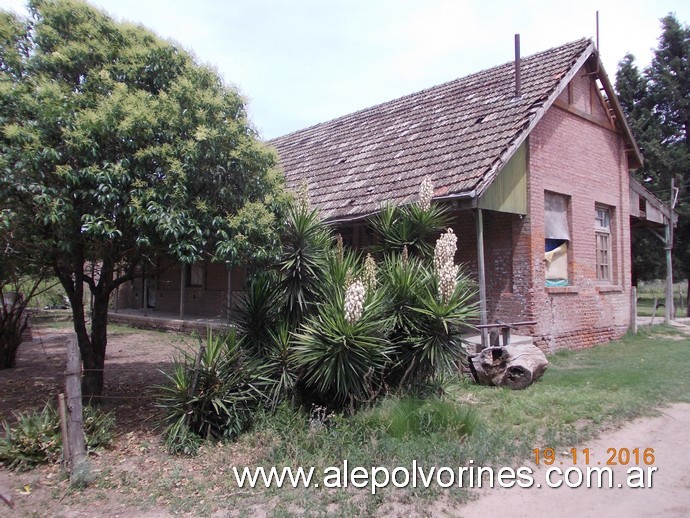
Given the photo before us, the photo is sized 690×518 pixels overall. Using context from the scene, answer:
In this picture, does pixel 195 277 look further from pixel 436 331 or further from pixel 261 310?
pixel 436 331

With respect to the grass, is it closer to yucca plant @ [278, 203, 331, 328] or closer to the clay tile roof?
yucca plant @ [278, 203, 331, 328]

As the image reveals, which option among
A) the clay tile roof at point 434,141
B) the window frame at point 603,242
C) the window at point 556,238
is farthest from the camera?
the window frame at point 603,242

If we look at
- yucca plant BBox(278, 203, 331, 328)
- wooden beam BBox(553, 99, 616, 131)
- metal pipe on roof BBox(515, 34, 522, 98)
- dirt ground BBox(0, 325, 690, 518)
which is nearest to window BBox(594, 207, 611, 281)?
wooden beam BBox(553, 99, 616, 131)

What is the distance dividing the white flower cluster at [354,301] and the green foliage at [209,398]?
4.79ft

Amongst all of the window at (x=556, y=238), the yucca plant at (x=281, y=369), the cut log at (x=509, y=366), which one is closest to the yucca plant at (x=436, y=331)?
the yucca plant at (x=281, y=369)

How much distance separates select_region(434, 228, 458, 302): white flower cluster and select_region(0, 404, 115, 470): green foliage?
4.33 metres

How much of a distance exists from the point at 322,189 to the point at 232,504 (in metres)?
9.34

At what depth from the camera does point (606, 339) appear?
42.0ft

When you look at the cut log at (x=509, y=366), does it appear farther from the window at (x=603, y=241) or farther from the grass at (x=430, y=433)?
the window at (x=603, y=241)

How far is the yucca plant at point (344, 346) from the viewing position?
574cm

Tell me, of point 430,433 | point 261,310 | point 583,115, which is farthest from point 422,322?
point 583,115

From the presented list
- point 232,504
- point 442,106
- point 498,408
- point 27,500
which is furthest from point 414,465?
point 442,106

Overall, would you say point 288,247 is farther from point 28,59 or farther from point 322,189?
point 322,189

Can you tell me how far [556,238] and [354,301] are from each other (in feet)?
24.6
